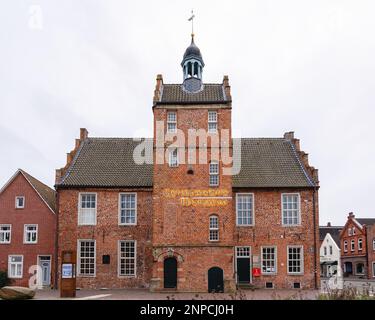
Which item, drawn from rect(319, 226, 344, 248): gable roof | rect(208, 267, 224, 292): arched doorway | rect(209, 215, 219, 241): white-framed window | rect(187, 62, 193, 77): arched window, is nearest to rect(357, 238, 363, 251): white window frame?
rect(319, 226, 344, 248): gable roof

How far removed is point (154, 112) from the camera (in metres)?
30.8

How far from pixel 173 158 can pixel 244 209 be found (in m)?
6.86

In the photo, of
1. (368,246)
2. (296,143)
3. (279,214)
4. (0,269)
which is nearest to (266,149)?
(296,143)

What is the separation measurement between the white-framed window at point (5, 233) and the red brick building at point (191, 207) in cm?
576

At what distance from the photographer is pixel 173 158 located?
1191 inches

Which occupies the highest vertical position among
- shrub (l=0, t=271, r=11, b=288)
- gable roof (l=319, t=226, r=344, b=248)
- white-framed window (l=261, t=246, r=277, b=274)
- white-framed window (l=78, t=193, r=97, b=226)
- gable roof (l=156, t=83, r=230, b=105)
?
gable roof (l=156, t=83, r=230, b=105)

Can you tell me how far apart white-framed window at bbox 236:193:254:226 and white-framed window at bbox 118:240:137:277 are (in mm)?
7915

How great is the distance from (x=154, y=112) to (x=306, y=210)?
13.2 meters

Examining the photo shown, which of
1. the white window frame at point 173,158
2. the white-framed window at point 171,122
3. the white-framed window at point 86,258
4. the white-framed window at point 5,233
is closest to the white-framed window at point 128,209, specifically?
the white-framed window at point 86,258

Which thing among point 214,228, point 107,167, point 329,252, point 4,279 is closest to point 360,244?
point 329,252

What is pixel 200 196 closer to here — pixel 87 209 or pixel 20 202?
pixel 87 209

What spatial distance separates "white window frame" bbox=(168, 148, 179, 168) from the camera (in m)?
30.1

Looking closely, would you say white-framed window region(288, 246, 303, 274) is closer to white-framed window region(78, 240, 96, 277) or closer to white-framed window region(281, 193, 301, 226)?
white-framed window region(281, 193, 301, 226)
